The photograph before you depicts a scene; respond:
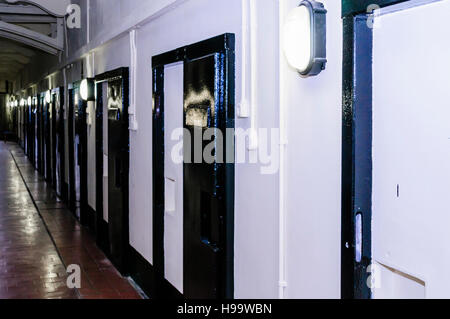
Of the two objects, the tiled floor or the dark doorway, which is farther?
the dark doorway

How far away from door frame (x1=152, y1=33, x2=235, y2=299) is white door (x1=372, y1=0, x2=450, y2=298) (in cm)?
134

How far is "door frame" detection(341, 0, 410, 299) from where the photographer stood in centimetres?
240

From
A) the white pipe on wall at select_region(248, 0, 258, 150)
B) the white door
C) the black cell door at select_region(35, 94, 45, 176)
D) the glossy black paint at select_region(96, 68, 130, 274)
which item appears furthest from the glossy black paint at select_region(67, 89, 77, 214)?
the white door

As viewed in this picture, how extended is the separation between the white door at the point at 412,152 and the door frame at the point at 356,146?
1.3 inches

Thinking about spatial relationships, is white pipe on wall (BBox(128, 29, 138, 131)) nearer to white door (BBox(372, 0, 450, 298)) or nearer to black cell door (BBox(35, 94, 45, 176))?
white door (BBox(372, 0, 450, 298))

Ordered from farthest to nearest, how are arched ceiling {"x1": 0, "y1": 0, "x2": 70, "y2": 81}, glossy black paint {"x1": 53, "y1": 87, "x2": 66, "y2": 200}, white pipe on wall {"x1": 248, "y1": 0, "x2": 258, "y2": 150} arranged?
glossy black paint {"x1": 53, "y1": 87, "x2": 66, "y2": 200}
arched ceiling {"x1": 0, "y1": 0, "x2": 70, "y2": 81}
white pipe on wall {"x1": 248, "y1": 0, "x2": 258, "y2": 150}

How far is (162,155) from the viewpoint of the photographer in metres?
5.10

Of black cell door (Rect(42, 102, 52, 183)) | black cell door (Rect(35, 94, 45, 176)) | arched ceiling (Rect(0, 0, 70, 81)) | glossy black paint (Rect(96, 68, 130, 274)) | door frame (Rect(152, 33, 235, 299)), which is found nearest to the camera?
door frame (Rect(152, 33, 235, 299))

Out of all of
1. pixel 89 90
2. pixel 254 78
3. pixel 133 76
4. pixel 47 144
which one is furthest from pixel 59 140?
pixel 254 78

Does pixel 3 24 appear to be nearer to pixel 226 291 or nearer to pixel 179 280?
pixel 179 280

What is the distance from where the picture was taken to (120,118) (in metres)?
6.32
